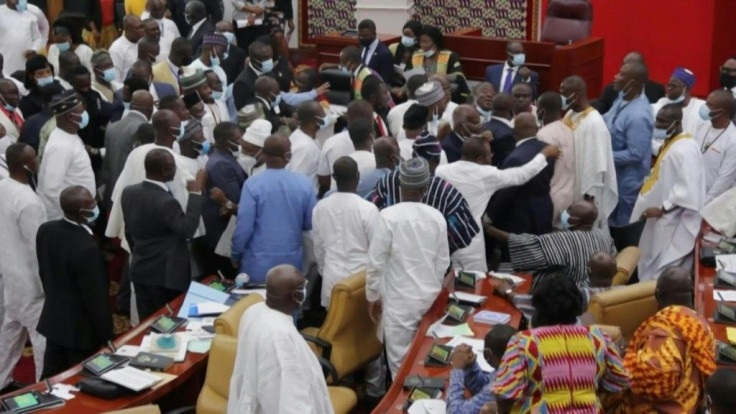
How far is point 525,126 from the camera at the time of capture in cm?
792

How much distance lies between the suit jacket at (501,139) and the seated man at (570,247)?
4.94 ft

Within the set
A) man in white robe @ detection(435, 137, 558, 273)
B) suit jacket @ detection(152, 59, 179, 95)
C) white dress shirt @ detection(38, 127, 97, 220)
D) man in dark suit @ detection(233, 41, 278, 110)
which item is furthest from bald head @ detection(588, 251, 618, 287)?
suit jacket @ detection(152, 59, 179, 95)

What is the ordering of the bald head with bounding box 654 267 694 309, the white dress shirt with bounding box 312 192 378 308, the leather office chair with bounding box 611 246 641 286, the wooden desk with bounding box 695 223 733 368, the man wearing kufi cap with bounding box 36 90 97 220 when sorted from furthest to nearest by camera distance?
the man wearing kufi cap with bounding box 36 90 97 220, the white dress shirt with bounding box 312 192 378 308, the leather office chair with bounding box 611 246 641 286, the wooden desk with bounding box 695 223 733 368, the bald head with bounding box 654 267 694 309

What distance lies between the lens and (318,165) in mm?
8367

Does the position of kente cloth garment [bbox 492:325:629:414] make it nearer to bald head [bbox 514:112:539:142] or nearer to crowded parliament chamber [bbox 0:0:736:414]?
crowded parliament chamber [bbox 0:0:736:414]

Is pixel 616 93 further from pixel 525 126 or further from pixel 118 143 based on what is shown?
pixel 118 143

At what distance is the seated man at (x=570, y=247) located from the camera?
6867mm

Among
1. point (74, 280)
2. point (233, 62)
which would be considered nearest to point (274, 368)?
point (74, 280)

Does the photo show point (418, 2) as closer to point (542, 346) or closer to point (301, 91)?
point (301, 91)

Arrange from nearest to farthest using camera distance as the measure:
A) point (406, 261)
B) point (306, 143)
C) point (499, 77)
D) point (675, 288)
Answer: point (675, 288) → point (406, 261) → point (306, 143) → point (499, 77)

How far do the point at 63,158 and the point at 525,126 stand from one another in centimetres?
322

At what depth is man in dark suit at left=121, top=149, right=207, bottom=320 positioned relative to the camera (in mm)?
6883

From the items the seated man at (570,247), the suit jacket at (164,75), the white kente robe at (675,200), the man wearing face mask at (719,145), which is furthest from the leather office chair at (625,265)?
the suit jacket at (164,75)

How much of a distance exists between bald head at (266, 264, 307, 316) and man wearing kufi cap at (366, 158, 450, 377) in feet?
4.72
